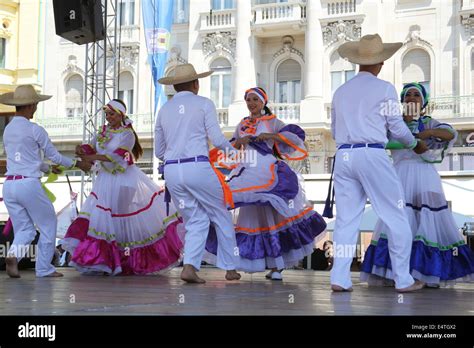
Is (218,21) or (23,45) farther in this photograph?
(23,45)

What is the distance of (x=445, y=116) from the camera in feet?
82.1

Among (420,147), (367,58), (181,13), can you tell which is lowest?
(420,147)

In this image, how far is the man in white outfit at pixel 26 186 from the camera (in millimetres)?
8531

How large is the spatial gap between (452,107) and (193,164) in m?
19.3

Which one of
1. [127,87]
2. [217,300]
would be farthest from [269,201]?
[127,87]

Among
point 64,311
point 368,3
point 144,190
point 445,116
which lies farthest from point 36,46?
point 64,311

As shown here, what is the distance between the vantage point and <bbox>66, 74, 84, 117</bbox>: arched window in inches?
1207

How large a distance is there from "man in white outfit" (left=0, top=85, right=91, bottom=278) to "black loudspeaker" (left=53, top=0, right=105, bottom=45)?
15.9 feet

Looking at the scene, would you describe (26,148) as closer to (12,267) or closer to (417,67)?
(12,267)

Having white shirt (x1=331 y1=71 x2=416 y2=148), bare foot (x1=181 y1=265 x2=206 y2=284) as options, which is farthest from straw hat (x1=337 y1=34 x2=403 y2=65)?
bare foot (x1=181 y1=265 x2=206 y2=284)

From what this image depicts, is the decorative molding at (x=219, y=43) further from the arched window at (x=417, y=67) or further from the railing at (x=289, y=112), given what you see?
the arched window at (x=417, y=67)

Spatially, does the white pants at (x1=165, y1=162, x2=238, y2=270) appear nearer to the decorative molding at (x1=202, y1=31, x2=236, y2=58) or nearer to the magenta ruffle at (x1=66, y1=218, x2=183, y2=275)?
the magenta ruffle at (x1=66, y1=218, x2=183, y2=275)

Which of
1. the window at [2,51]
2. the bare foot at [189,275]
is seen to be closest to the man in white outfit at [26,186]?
the bare foot at [189,275]

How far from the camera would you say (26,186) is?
8.52m
